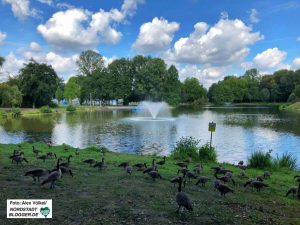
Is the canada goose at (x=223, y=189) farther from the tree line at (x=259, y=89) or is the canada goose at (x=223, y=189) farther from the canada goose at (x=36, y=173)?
the tree line at (x=259, y=89)

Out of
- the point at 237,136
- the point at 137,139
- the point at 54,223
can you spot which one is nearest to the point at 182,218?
the point at 54,223

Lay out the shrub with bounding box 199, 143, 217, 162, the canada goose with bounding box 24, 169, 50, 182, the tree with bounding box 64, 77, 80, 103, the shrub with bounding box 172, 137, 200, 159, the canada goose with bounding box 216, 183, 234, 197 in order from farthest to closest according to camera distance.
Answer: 1. the tree with bounding box 64, 77, 80, 103
2. the shrub with bounding box 172, 137, 200, 159
3. the shrub with bounding box 199, 143, 217, 162
4. the canada goose with bounding box 24, 169, 50, 182
5. the canada goose with bounding box 216, 183, 234, 197

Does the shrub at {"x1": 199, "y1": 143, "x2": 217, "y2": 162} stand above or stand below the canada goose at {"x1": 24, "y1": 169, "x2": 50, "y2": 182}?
below

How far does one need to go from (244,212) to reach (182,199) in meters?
2.03

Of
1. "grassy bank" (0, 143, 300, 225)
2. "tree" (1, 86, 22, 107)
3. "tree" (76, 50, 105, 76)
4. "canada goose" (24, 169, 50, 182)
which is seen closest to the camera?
"grassy bank" (0, 143, 300, 225)

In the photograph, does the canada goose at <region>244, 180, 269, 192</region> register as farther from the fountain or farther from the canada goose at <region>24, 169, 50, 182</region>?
the fountain

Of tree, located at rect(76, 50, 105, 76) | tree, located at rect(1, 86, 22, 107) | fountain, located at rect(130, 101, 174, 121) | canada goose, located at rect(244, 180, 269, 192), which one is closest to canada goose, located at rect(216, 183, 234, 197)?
canada goose, located at rect(244, 180, 269, 192)

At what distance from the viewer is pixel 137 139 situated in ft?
120

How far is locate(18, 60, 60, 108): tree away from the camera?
319 ft

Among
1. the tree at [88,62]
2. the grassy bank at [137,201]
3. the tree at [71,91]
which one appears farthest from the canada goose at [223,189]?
the tree at [88,62]

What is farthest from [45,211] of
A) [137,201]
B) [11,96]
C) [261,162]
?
[11,96]

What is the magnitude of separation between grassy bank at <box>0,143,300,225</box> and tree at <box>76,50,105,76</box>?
12666 cm

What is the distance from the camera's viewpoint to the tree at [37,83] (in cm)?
9725

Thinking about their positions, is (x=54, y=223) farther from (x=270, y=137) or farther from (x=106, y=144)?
(x=270, y=137)
